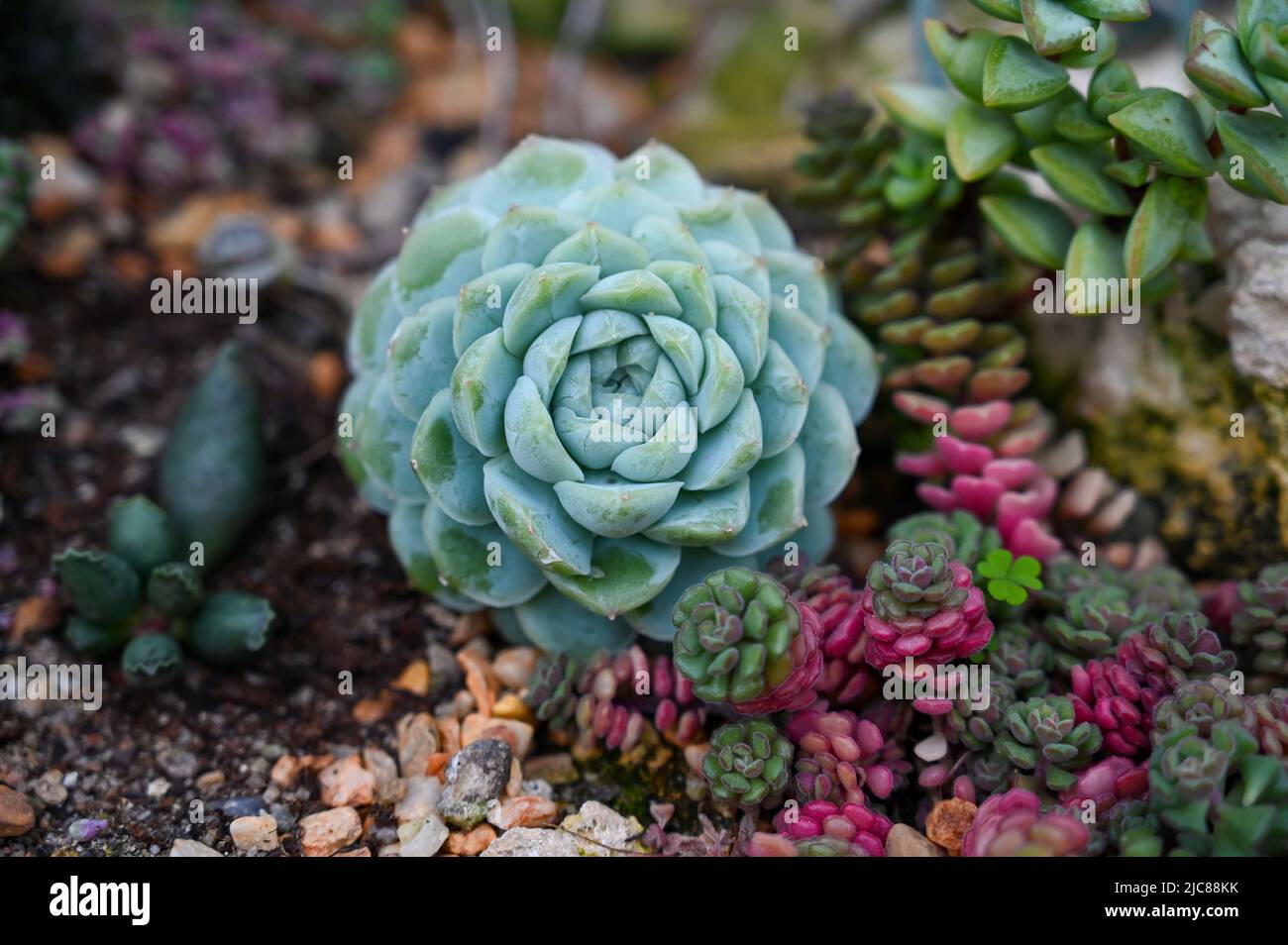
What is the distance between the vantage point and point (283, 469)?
2572 mm

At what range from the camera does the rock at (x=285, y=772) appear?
1.99m

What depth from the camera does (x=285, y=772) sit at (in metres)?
2.00

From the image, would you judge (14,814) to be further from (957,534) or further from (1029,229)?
(1029,229)

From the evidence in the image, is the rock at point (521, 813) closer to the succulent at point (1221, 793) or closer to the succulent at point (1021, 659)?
the succulent at point (1021, 659)

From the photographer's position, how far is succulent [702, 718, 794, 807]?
1.75 meters

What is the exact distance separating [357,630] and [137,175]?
1.75 metres

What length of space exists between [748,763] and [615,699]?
0.36 meters

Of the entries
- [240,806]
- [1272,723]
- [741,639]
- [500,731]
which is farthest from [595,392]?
[1272,723]

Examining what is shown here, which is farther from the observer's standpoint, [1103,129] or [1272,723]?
[1103,129]

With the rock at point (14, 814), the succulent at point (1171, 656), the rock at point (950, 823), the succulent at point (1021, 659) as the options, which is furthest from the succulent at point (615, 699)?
the rock at point (14, 814)

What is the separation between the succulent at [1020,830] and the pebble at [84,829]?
4.88ft

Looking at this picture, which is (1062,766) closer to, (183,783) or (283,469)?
(183,783)

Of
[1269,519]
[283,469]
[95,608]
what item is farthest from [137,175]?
[1269,519]
